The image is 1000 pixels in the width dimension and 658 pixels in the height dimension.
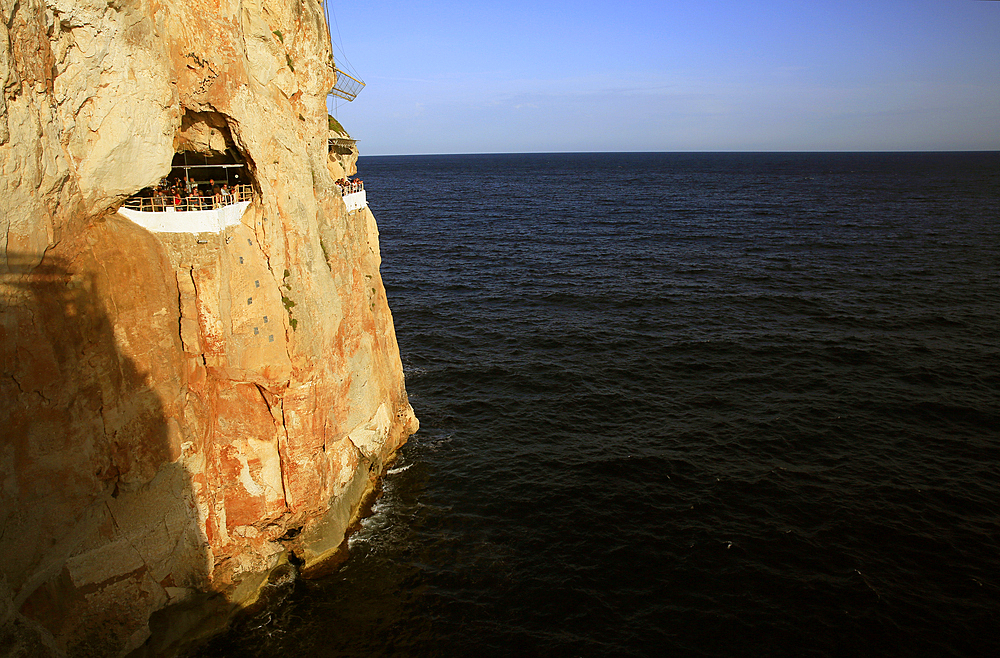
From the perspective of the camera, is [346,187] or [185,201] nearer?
A: [185,201]

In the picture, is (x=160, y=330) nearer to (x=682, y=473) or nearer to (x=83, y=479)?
(x=83, y=479)

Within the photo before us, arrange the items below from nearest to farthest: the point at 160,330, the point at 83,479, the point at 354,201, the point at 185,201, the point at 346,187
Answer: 1. the point at 83,479
2. the point at 160,330
3. the point at 185,201
4. the point at 354,201
5. the point at 346,187

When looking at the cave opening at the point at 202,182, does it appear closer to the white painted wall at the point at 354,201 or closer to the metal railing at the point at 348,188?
the white painted wall at the point at 354,201

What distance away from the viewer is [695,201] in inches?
4956

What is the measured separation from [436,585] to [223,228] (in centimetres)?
1604

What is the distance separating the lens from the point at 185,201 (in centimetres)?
2178

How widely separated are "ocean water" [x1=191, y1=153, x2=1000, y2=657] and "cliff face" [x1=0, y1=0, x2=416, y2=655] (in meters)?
4.06

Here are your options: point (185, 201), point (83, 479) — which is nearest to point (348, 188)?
point (185, 201)

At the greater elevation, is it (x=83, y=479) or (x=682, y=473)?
(x=83, y=479)

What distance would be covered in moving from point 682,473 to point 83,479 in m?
25.4

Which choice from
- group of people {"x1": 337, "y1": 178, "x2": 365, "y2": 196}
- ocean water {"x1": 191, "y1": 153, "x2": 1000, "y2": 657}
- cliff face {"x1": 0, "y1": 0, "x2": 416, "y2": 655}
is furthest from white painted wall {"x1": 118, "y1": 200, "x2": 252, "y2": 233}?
ocean water {"x1": 191, "y1": 153, "x2": 1000, "y2": 657}

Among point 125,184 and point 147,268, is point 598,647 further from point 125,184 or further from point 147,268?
point 125,184

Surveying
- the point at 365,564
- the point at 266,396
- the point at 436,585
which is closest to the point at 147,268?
the point at 266,396

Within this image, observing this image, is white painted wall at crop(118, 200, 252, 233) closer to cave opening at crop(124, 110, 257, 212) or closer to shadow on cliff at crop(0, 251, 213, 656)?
cave opening at crop(124, 110, 257, 212)
